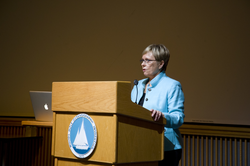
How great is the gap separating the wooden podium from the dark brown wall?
7.47ft

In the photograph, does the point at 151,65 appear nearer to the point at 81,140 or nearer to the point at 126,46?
the point at 81,140

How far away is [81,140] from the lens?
51.1 inches

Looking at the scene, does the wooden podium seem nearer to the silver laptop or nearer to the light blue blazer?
the light blue blazer

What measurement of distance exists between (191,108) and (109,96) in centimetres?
256

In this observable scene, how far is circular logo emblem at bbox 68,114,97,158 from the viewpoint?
1.27 metres

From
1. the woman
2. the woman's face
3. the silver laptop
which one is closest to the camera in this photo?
the woman

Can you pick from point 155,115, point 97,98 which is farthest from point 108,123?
point 155,115

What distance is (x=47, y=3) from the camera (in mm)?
4668

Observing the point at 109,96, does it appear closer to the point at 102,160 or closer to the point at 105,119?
the point at 105,119

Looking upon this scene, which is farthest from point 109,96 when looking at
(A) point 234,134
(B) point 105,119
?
(A) point 234,134

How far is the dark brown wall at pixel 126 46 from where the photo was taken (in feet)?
11.4

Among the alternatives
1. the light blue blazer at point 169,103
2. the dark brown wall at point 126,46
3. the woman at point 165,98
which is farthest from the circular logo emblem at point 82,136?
the dark brown wall at point 126,46

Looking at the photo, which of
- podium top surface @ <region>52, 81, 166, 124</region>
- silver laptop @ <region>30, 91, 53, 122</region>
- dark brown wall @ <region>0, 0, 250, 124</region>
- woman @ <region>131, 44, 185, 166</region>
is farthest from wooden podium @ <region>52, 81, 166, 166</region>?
dark brown wall @ <region>0, 0, 250, 124</region>

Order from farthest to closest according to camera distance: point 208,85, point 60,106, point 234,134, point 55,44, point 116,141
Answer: point 55,44 < point 208,85 < point 234,134 < point 60,106 < point 116,141
